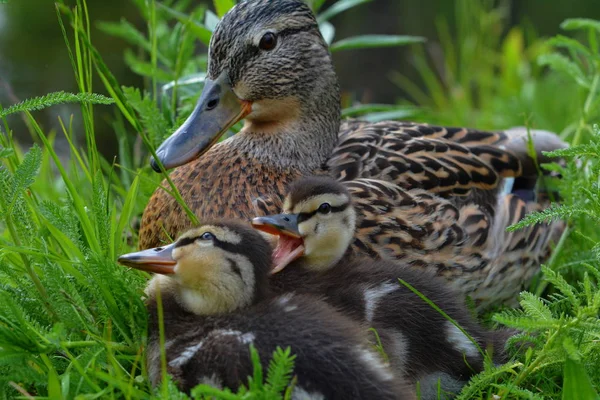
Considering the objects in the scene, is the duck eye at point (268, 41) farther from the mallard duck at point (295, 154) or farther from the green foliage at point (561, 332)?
the green foliage at point (561, 332)

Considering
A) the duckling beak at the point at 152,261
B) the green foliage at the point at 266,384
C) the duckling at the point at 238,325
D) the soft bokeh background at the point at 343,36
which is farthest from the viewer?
the soft bokeh background at the point at 343,36

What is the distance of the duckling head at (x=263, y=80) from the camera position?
3.26m

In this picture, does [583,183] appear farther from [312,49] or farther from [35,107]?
[35,107]

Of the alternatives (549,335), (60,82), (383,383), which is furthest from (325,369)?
(60,82)

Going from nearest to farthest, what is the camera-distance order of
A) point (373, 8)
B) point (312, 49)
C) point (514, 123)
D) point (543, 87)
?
point (312, 49), point (514, 123), point (543, 87), point (373, 8)

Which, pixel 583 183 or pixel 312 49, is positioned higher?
pixel 312 49

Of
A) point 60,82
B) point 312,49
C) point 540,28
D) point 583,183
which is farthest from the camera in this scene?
point 540,28

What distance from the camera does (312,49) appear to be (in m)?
3.58

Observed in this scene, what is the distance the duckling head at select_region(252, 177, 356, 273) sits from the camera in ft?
9.10

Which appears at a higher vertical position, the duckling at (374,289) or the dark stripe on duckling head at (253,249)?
the dark stripe on duckling head at (253,249)

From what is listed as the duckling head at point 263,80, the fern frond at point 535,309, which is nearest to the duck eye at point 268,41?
the duckling head at point 263,80

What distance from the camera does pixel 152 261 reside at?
2.47m

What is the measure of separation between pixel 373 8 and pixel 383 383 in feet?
27.0

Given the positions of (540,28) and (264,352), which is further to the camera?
(540,28)
